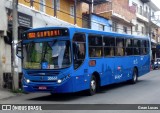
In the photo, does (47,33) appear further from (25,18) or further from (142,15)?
(142,15)

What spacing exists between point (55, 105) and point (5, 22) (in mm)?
7550

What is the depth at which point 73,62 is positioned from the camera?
13.7 m

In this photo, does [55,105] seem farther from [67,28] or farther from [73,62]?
[67,28]

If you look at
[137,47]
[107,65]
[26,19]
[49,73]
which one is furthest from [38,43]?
[137,47]

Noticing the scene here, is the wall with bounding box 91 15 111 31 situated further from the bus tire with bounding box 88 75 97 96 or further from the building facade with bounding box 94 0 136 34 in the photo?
the bus tire with bounding box 88 75 97 96

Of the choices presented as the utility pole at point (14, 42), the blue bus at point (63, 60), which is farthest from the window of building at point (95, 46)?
the utility pole at point (14, 42)

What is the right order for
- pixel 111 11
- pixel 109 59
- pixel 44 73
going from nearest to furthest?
pixel 44 73, pixel 109 59, pixel 111 11

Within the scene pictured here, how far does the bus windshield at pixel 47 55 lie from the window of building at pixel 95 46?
195 cm

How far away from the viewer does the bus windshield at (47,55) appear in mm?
13594

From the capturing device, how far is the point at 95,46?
52.0 feet

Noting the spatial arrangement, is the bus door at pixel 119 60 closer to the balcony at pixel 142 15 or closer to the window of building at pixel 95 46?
the window of building at pixel 95 46

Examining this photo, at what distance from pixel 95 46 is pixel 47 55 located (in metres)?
2.81

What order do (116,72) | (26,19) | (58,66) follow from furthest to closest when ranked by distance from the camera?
(26,19), (116,72), (58,66)

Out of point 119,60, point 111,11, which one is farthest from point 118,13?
point 119,60
